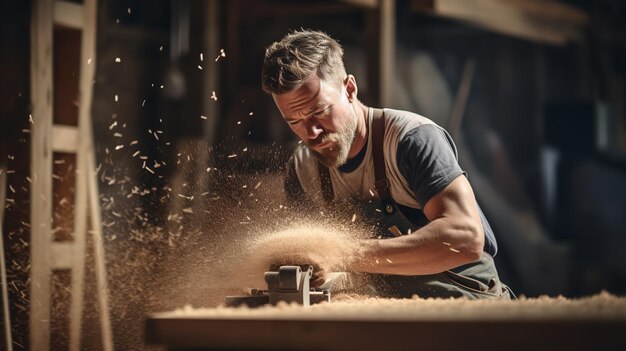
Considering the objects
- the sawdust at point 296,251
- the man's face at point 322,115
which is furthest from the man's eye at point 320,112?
the sawdust at point 296,251

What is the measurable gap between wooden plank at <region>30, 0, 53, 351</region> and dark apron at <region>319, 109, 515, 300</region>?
Answer: 1691 millimetres

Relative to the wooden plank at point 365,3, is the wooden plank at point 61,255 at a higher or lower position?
lower

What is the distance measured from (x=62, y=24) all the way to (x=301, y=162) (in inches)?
59.5

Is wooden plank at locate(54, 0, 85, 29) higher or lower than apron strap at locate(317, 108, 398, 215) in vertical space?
higher

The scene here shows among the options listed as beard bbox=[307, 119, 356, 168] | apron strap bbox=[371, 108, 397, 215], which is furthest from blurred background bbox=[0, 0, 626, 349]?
apron strap bbox=[371, 108, 397, 215]

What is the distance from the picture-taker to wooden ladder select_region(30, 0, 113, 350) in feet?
13.8

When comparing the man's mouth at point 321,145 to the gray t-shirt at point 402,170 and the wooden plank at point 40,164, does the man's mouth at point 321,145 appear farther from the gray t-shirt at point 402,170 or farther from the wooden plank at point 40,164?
the wooden plank at point 40,164

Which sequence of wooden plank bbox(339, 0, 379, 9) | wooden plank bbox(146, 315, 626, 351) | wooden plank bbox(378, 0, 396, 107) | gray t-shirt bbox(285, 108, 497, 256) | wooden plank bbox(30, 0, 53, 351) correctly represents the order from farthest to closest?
1. wooden plank bbox(378, 0, 396, 107)
2. wooden plank bbox(339, 0, 379, 9)
3. wooden plank bbox(30, 0, 53, 351)
4. gray t-shirt bbox(285, 108, 497, 256)
5. wooden plank bbox(146, 315, 626, 351)

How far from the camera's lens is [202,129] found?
5.78 metres

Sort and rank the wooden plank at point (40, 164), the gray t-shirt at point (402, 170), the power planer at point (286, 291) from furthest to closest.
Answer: the wooden plank at point (40, 164) → the gray t-shirt at point (402, 170) → the power planer at point (286, 291)

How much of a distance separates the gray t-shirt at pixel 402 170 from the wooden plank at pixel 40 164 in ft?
4.20

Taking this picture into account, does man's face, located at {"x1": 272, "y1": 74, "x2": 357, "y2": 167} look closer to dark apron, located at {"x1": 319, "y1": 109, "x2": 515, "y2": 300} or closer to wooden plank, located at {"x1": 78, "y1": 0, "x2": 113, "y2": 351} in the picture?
dark apron, located at {"x1": 319, "y1": 109, "x2": 515, "y2": 300}

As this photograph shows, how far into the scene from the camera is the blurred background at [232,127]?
4.25 m

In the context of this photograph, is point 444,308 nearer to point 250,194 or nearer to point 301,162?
point 301,162
